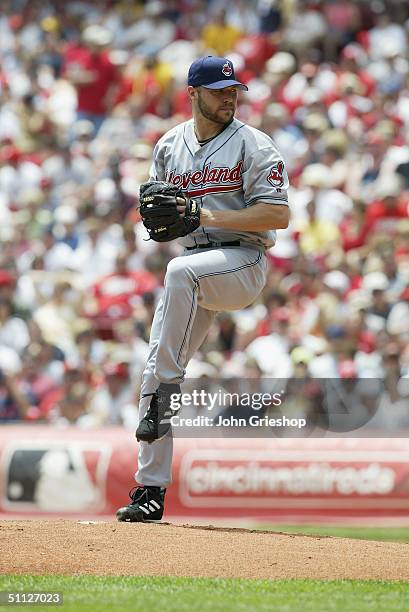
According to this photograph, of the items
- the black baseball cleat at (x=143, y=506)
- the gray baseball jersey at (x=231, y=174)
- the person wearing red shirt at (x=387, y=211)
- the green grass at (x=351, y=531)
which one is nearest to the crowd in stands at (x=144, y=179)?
the person wearing red shirt at (x=387, y=211)

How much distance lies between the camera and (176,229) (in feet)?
20.7

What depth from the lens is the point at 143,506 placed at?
6.75 meters

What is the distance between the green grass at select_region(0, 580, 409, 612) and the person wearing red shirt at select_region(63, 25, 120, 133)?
10973 mm

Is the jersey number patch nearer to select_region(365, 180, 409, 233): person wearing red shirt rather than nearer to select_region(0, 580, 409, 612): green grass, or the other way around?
select_region(0, 580, 409, 612): green grass

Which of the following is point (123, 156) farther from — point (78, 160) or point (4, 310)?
point (4, 310)

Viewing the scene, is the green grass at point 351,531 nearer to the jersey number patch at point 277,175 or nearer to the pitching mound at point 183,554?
the pitching mound at point 183,554

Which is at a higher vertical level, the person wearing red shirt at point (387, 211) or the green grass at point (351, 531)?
the person wearing red shirt at point (387, 211)

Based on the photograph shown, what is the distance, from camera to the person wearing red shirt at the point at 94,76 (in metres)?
15.9

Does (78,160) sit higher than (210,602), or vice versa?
(78,160)

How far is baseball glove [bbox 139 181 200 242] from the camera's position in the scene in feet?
20.7

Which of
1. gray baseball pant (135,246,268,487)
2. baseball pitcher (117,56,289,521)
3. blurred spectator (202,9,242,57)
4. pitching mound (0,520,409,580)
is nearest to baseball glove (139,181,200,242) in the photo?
baseball pitcher (117,56,289,521)

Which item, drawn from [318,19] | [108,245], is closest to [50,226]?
[108,245]

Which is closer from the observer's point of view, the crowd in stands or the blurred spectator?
the crowd in stands

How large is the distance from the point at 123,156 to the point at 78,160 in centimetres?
60
